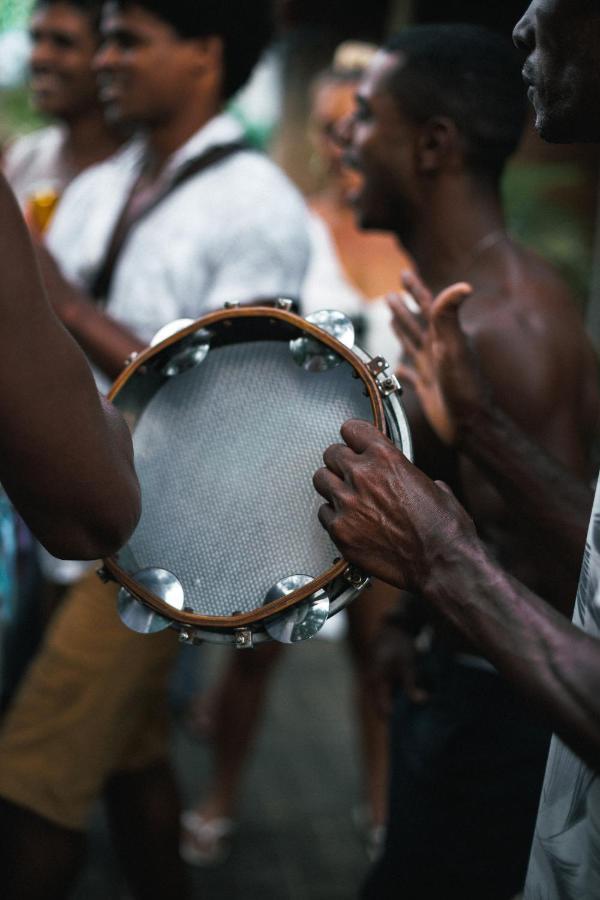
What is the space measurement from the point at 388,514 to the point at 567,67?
0.69m

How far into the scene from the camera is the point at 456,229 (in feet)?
8.17

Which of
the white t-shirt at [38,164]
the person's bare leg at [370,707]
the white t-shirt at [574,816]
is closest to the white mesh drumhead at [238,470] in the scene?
the white t-shirt at [574,816]

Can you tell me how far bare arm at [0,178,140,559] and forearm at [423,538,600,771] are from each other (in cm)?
40

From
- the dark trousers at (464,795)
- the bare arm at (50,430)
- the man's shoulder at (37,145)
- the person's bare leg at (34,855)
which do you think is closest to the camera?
the bare arm at (50,430)

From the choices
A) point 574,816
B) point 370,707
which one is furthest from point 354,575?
point 370,707

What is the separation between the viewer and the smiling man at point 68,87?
4.19 meters

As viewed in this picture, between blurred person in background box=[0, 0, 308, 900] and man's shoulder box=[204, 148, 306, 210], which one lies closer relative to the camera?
blurred person in background box=[0, 0, 308, 900]

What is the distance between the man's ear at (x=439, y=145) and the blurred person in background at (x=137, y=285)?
362 millimetres

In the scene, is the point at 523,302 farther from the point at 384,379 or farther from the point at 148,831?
the point at 148,831

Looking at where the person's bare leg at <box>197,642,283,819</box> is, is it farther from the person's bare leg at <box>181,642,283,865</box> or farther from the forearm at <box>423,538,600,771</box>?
the forearm at <box>423,538,600,771</box>

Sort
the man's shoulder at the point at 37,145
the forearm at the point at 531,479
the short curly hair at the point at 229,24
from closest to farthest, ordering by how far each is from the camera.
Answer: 1. the forearm at the point at 531,479
2. the short curly hair at the point at 229,24
3. the man's shoulder at the point at 37,145

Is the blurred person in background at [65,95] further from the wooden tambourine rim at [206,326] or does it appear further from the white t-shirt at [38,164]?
the wooden tambourine rim at [206,326]

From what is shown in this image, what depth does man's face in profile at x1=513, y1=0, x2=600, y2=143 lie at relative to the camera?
154 cm

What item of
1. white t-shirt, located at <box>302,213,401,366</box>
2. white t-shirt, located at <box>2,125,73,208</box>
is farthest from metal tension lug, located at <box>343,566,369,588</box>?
white t-shirt, located at <box>2,125,73,208</box>
